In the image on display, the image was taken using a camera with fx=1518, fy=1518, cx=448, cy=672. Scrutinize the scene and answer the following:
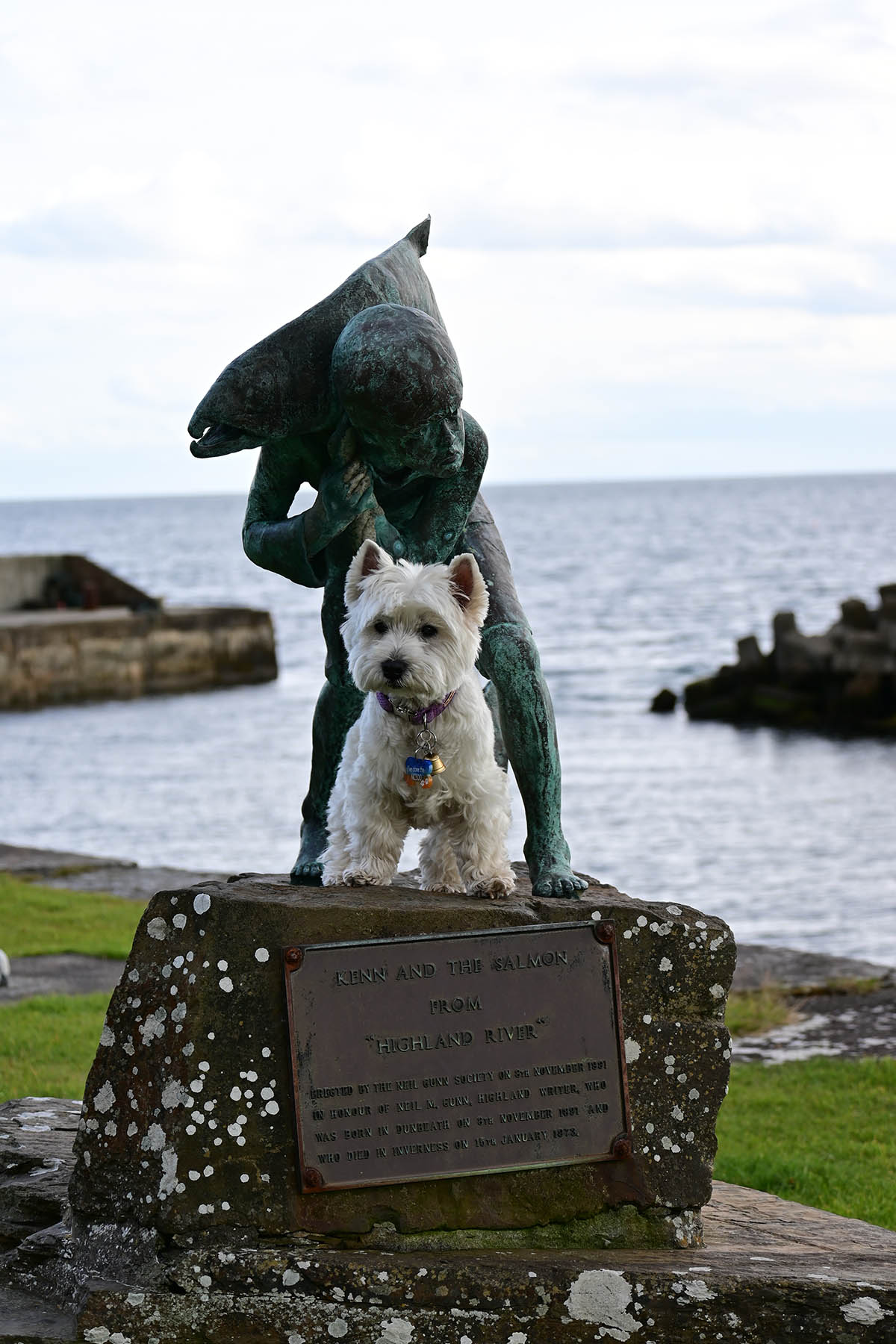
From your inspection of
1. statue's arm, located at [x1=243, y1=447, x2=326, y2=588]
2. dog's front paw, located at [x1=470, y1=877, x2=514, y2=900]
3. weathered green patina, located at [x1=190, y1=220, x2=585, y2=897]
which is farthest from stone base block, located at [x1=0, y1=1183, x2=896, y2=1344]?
statue's arm, located at [x1=243, y1=447, x2=326, y2=588]

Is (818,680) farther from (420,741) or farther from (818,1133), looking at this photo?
(420,741)

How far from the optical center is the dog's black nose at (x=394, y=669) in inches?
173

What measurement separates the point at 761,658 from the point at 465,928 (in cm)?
2768

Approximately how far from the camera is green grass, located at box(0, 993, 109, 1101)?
7652mm

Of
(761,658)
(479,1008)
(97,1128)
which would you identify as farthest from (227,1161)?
(761,658)

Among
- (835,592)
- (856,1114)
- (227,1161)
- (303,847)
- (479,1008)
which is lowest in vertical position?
(856,1114)

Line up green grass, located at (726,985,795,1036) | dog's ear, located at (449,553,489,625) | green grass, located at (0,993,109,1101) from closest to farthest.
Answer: dog's ear, located at (449,553,489,625)
green grass, located at (0,993,109,1101)
green grass, located at (726,985,795,1036)

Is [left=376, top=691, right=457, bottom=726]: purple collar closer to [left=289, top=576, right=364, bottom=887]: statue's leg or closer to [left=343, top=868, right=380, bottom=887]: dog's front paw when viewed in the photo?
[left=343, top=868, right=380, bottom=887]: dog's front paw

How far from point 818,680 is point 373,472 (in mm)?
26308

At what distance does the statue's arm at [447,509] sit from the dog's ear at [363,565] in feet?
1.91

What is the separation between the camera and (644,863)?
15852 mm

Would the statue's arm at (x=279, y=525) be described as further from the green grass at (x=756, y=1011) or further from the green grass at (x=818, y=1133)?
the green grass at (x=756, y=1011)

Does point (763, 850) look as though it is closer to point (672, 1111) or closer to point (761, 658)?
point (672, 1111)

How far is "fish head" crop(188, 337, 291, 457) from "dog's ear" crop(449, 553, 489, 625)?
100 centimetres
